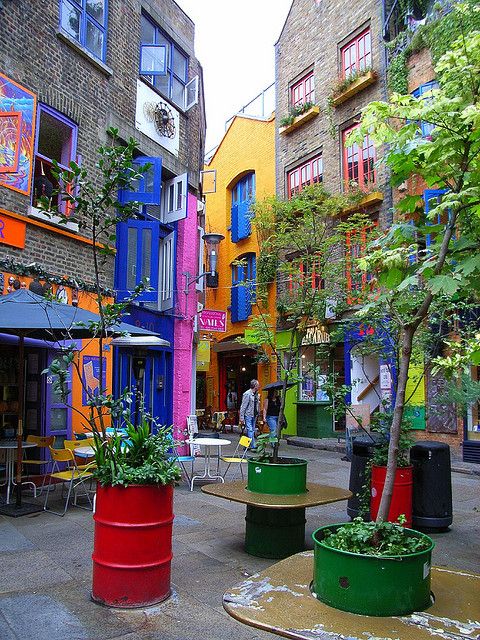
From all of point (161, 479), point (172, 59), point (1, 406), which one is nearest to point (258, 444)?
point (161, 479)

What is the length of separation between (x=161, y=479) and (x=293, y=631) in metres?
2.05

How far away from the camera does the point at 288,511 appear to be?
5.58 m

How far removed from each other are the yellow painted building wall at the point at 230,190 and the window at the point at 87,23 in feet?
35.0

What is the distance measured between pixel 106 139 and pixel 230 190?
44.2 feet

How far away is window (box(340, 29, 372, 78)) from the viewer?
17.4 metres

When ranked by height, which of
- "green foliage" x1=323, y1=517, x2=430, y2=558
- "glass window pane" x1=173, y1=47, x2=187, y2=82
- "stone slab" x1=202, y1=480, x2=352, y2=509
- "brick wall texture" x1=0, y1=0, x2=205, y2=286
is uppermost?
"glass window pane" x1=173, y1=47, x2=187, y2=82

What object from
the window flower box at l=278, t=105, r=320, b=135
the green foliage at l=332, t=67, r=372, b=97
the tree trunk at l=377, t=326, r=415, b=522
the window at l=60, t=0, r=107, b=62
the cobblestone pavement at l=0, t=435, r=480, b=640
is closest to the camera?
the tree trunk at l=377, t=326, r=415, b=522

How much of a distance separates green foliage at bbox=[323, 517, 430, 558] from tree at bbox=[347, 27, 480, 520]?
90 millimetres

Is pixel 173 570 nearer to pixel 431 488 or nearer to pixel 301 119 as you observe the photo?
pixel 431 488

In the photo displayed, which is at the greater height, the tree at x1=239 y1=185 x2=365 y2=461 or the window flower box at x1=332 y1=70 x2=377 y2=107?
the window flower box at x1=332 y1=70 x2=377 y2=107

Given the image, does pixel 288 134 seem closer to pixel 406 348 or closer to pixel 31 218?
pixel 31 218

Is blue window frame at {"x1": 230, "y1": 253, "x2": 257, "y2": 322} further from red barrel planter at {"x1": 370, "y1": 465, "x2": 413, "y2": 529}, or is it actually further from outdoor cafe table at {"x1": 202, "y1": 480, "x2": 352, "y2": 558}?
outdoor cafe table at {"x1": 202, "y1": 480, "x2": 352, "y2": 558}

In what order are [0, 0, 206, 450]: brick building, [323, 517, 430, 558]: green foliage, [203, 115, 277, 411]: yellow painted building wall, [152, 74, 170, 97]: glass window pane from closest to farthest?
1. [323, 517, 430, 558]: green foliage
2. [0, 0, 206, 450]: brick building
3. [152, 74, 170, 97]: glass window pane
4. [203, 115, 277, 411]: yellow painted building wall

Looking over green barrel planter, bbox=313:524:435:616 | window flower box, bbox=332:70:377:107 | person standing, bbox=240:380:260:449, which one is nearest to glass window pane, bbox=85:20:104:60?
person standing, bbox=240:380:260:449
